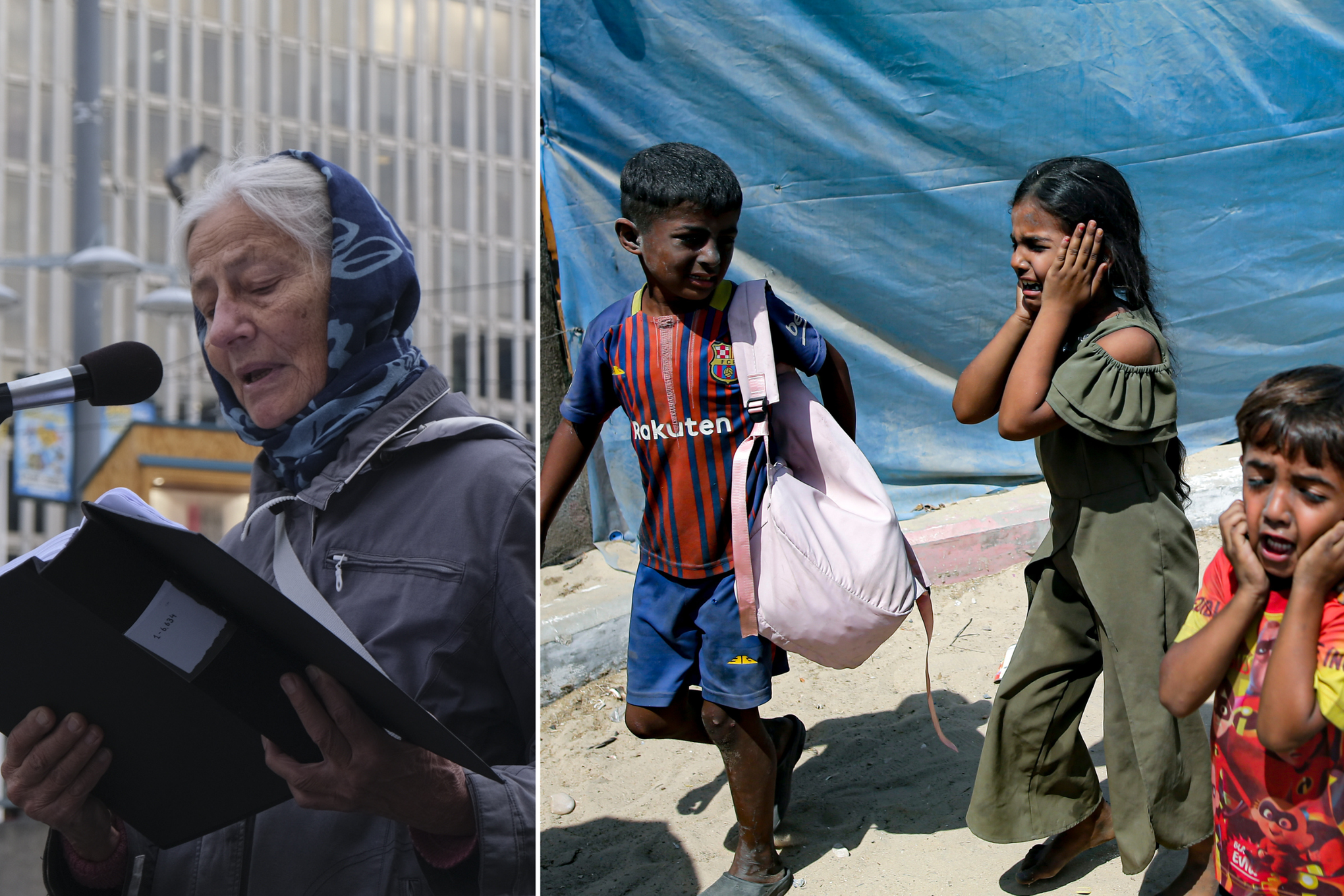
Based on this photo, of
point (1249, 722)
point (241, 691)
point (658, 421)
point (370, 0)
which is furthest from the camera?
point (658, 421)

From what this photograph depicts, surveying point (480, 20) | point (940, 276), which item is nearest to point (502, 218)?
point (480, 20)

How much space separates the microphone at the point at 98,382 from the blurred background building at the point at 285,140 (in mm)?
21

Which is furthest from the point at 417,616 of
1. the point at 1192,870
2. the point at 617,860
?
the point at 1192,870

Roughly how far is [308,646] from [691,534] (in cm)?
94

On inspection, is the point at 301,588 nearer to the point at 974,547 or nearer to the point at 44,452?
the point at 44,452

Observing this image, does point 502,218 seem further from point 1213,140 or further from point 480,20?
point 1213,140

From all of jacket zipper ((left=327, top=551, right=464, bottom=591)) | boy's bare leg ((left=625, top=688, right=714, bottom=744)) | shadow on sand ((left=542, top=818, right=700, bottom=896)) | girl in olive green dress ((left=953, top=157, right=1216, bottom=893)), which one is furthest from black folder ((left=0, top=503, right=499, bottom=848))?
girl in olive green dress ((left=953, top=157, right=1216, bottom=893))

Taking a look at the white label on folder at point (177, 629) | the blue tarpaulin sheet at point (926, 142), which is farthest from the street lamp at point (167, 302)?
the blue tarpaulin sheet at point (926, 142)

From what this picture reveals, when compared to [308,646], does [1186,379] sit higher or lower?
lower

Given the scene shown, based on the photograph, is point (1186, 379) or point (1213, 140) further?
point (1186, 379)

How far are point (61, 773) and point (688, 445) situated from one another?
1.41m

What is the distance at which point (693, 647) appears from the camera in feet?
9.25

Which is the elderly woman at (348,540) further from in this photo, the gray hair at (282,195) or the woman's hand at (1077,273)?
the woman's hand at (1077,273)

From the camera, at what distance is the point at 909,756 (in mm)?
3395
